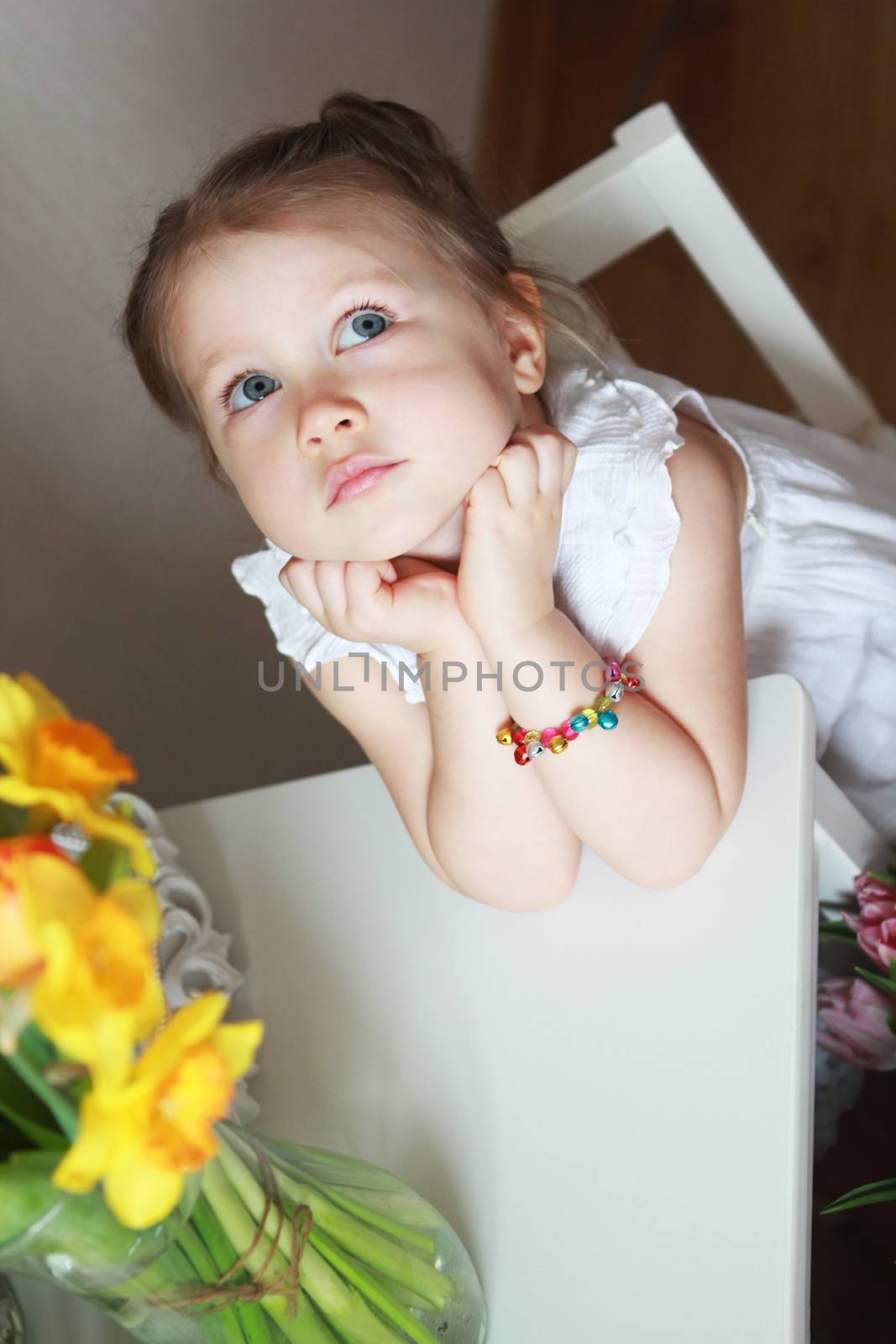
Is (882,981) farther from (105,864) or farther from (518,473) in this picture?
(105,864)

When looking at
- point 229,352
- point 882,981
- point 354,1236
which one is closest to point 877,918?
point 882,981

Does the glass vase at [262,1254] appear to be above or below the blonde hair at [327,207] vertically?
below

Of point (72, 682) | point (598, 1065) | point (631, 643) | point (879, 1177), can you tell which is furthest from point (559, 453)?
point (879, 1177)

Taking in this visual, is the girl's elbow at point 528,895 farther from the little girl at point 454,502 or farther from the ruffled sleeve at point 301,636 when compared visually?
the ruffled sleeve at point 301,636

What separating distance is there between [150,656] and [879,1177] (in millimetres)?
835

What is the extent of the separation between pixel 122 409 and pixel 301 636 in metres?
0.39

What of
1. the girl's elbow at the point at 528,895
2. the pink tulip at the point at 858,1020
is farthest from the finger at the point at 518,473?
the pink tulip at the point at 858,1020

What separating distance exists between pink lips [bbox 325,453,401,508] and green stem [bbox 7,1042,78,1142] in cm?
34

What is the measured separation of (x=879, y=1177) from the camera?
3.79 feet

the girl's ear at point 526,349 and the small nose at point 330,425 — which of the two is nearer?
the small nose at point 330,425

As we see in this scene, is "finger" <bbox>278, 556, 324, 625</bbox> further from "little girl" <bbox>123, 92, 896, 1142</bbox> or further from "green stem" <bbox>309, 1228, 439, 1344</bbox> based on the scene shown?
"green stem" <bbox>309, 1228, 439, 1344</bbox>

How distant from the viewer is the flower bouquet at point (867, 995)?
2.55ft

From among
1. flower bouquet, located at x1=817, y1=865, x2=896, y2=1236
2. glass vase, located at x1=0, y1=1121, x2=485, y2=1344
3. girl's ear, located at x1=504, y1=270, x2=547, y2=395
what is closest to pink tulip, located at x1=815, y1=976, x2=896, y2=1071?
flower bouquet, located at x1=817, y1=865, x2=896, y2=1236

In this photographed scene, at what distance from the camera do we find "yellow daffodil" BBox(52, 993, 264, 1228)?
37cm
